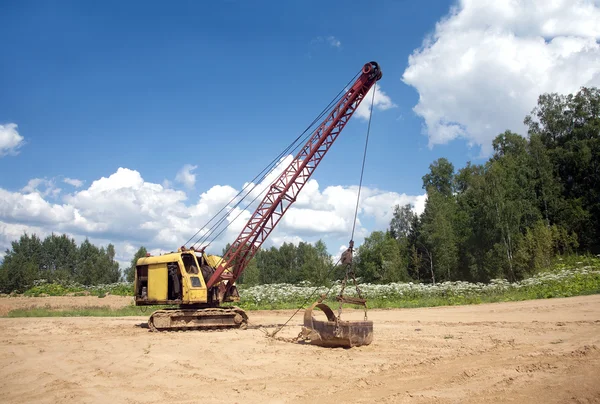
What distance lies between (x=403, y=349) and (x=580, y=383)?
5.54 meters

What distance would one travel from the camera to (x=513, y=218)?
156 feet

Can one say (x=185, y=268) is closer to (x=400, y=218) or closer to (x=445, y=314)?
(x=445, y=314)

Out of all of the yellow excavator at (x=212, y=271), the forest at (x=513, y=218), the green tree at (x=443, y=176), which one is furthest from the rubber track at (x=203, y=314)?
the green tree at (x=443, y=176)

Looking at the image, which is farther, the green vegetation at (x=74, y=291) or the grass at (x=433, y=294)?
the green vegetation at (x=74, y=291)

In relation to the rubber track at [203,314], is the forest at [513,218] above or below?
above

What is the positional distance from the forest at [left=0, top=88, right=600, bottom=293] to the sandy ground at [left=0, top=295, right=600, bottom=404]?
1169 inches

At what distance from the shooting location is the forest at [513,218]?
46.9 meters

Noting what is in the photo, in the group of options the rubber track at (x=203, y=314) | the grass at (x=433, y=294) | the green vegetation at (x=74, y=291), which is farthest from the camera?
the green vegetation at (x=74, y=291)

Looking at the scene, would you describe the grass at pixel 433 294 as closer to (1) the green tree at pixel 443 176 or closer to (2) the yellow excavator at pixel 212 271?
(2) the yellow excavator at pixel 212 271

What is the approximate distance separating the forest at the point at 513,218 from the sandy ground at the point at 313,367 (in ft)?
97.5

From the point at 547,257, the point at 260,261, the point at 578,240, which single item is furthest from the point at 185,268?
the point at 260,261

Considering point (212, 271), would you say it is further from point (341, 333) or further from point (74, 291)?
point (74, 291)

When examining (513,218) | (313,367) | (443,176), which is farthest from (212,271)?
(443,176)

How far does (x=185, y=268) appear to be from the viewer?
18.9 metres
